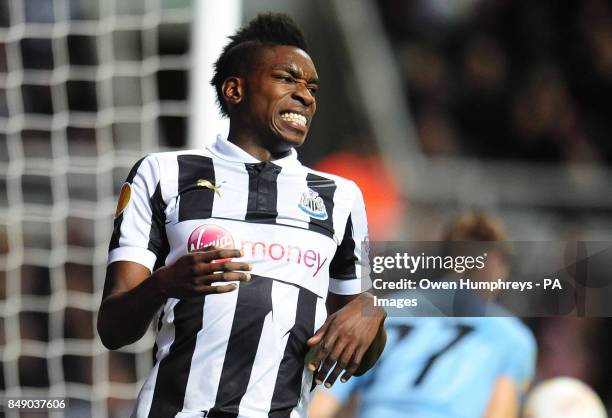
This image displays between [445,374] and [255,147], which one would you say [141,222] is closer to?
[255,147]

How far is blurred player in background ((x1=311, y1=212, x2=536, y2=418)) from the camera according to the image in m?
2.88

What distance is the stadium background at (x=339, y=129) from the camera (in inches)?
155

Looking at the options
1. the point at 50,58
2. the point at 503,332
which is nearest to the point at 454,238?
the point at 503,332

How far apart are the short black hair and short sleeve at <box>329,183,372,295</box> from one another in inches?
15.7

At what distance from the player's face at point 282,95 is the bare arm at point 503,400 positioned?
1.08m

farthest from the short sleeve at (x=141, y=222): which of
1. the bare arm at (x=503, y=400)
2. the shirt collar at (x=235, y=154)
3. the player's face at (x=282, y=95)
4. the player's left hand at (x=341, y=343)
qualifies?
the bare arm at (x=503, y=400)

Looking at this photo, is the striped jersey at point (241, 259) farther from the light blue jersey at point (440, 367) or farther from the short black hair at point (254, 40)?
the light blue jersey at point (440, 367)

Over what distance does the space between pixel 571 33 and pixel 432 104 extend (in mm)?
838

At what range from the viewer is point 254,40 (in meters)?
2.35

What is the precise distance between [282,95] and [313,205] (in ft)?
0.83

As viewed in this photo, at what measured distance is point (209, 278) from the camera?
189 centimetres

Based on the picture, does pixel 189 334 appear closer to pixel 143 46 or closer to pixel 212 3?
pixel 212 3

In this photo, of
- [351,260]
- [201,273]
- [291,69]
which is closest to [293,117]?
[291,69]

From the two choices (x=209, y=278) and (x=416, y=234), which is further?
(x=416, y=234)
